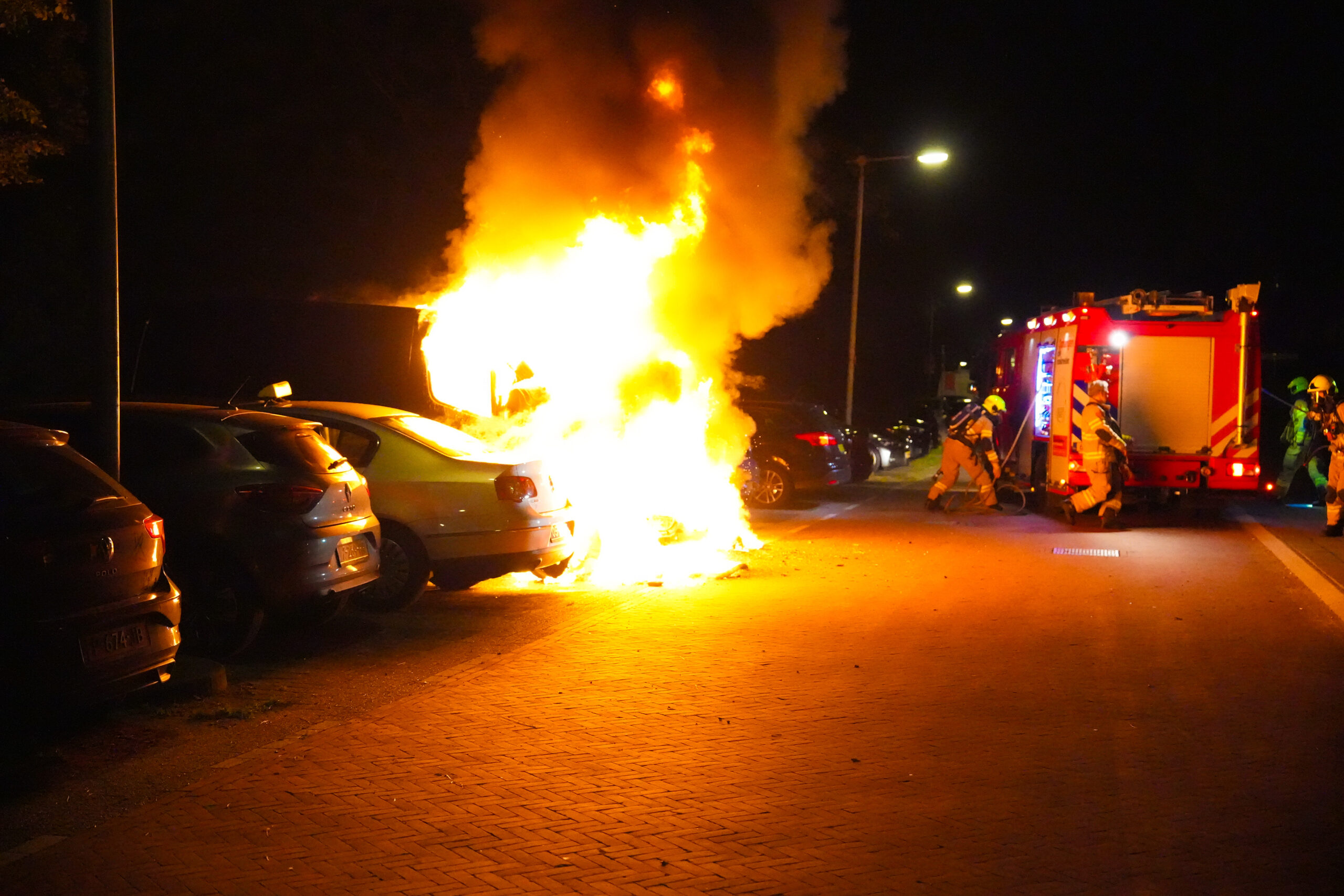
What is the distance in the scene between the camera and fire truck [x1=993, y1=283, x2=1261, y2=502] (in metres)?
16.4

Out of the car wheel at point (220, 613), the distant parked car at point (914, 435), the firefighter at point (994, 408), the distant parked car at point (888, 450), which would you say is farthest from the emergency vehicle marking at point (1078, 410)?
the distant parked car at point (914, 435)

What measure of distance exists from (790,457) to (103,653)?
1411cm

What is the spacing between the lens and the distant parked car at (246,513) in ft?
25.3

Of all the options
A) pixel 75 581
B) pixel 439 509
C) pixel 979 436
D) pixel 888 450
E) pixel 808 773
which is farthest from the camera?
pixel 888 450

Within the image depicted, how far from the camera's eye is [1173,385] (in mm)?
16594

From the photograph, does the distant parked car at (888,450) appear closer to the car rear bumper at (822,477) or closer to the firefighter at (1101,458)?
the car rear bumper at (822,477)

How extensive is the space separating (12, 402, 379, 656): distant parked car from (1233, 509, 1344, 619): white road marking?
7.72 metres

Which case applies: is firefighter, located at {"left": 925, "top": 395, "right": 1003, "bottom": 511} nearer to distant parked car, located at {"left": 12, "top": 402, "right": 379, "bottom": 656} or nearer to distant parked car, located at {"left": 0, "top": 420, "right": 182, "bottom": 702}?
distant parked car, located at {"left": 12, "top": 402, "right": 379, "bottom": 656}

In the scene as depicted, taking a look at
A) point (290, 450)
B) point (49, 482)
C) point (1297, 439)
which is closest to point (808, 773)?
point (49, 482)

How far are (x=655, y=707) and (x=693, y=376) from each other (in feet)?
24.8

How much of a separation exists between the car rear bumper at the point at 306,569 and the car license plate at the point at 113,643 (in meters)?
1.72

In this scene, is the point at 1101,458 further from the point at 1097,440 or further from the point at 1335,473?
the point at 1335,473

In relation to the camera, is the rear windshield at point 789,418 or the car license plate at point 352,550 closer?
the car license plate at point 352,550

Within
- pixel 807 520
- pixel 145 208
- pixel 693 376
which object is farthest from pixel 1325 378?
pixel 145 208
